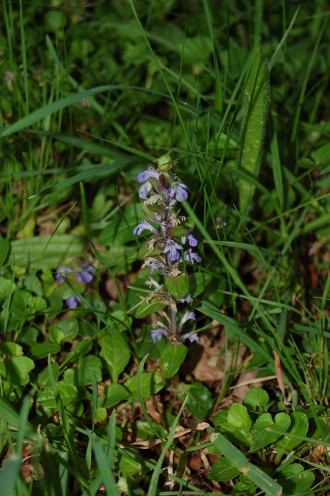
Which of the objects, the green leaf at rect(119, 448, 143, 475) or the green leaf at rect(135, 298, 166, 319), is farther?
the green leaf at rect(135, 298, 166, 319)

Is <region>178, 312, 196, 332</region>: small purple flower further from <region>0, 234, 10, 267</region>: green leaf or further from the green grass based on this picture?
<region>0, 234, 10, 267</region>: green leaf

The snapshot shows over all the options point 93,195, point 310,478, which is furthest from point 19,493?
point 93,195

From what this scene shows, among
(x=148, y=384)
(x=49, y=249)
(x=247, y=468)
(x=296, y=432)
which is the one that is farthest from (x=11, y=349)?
(x=296, y=432)

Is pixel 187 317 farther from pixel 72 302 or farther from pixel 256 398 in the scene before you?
pixel 72 302

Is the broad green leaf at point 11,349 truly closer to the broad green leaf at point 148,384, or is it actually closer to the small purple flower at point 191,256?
the broad green leaf at point 148,384

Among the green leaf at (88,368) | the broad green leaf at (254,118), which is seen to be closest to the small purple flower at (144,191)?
the broad green leaf at (254,118)

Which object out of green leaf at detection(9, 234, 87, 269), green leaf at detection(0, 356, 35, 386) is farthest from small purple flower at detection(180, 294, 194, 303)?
green leaf at detection(9, 234, 87, 269)
